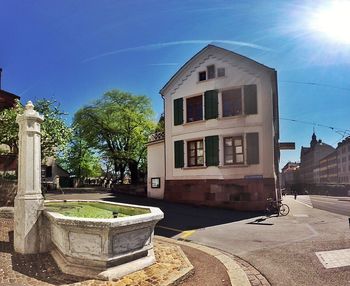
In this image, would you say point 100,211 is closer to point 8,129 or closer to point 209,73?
point 8,129

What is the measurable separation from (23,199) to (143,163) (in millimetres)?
36879

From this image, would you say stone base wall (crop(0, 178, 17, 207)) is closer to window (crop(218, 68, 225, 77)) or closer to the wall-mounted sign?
the wall-mounted sign

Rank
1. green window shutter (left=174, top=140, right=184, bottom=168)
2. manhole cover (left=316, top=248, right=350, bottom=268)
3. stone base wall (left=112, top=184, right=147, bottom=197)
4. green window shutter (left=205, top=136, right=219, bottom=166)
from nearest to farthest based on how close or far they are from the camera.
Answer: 1. manhole cover (left=316, top=248, right=350, bottom=268)
2. green window shutter (left=205, top=136, right=219, bottom=166)
3. green window shutter (left=174, top=140, right=184, bottom=168)
4. stone base wall (left=112, top=184, right=147, bottom=197)

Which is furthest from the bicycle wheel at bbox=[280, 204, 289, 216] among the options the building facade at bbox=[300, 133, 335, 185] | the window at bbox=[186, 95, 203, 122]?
the building facade at bbox=[300, 133, 335, 185]

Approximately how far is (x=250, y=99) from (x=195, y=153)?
5040 millimetres

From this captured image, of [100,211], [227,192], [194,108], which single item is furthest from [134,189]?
[100,211]

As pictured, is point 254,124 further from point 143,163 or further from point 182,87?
point 143,163

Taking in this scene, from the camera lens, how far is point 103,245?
5879mm

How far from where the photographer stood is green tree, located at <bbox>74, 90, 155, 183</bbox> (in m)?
40.2

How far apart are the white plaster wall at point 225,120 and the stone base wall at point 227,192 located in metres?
0.41

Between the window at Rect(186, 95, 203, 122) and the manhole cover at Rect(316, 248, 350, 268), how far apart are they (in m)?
15.3

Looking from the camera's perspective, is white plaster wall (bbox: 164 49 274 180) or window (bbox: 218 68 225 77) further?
window (bbox: 218 68 225 77)

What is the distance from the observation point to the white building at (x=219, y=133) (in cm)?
2022

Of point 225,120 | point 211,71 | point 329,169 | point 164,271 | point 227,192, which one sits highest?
point 211,71
